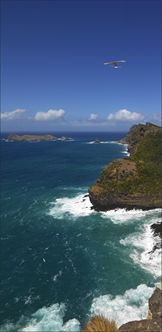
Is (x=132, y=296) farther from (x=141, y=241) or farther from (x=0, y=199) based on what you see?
(x=0, y=199)

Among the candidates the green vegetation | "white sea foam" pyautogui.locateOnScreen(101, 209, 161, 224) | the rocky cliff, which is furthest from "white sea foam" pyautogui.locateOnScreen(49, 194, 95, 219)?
the rocky cliff

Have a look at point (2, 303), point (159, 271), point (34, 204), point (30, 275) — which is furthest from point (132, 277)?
point (34, 204)

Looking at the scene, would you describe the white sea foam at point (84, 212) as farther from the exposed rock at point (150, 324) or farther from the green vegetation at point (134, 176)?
the exposed rock at point (150, 324)

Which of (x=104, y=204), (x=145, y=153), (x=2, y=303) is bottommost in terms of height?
(x=2, y=303)

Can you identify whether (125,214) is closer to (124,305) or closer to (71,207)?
(71,207)

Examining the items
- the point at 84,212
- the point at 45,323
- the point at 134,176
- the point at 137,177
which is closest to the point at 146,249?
the point at 45,323

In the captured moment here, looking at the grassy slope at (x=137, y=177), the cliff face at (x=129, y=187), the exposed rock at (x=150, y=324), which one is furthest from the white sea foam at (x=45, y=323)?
the grassy slope at (x=137, y=177)

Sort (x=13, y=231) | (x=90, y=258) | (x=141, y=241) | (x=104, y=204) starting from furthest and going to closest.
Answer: (x=104, y=204) → (x=13, y=231) → (x=141, y=241) → (x=90, y=258)
